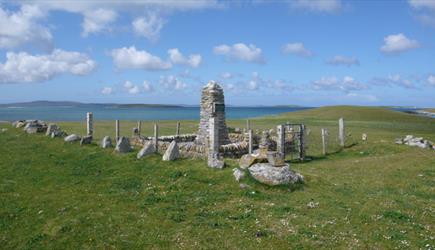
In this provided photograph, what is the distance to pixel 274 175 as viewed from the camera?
21.4 m

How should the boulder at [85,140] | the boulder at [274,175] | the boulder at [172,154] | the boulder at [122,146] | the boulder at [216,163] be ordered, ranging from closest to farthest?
the boulder at [274,175]
the boulder at [216,163]
the boulder at [172,154]
the boulder at [122,146]
the boulder at [85,140]

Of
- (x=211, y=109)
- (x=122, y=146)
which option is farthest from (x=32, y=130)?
(x=211, y=109)

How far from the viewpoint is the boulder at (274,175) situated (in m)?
21.2

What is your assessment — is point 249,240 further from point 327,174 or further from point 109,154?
point 109,154

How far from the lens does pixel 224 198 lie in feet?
64.2

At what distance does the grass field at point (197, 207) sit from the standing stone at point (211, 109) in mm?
11212

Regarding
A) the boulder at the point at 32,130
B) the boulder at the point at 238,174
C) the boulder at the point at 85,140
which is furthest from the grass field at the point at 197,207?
the boulder at the point at 32,130

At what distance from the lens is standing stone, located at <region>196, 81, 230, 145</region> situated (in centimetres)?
3878

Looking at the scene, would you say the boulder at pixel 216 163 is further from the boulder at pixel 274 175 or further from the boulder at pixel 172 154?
the boulder at pixel 172 154

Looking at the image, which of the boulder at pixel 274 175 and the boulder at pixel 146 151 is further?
the boulder at pixel 146 151

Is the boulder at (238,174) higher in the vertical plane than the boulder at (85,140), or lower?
lower

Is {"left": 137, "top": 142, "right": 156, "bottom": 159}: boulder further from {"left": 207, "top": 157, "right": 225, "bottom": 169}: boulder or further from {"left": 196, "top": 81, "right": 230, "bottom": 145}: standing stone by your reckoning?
{"left": 196, "top": 81, "right": 230, "bottom": 145}: standing stone

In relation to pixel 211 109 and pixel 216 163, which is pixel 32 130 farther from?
pixel 216 163

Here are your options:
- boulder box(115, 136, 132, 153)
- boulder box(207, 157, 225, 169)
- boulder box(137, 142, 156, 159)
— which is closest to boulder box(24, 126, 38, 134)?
boulder box(115, 136, 132, 153)
